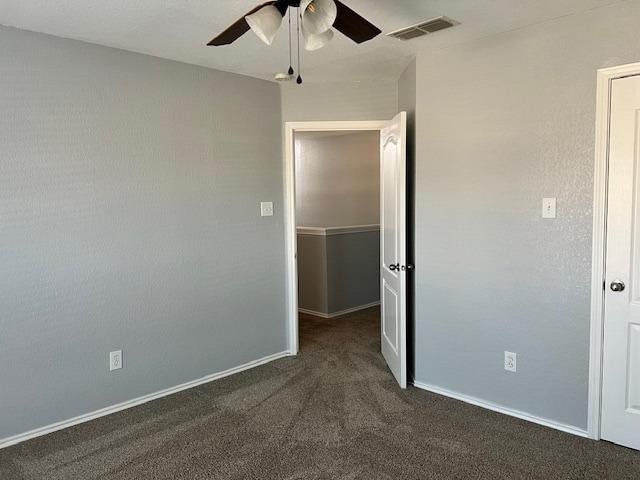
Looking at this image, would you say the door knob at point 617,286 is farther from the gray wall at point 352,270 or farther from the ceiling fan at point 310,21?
the gray wall at point 352,270

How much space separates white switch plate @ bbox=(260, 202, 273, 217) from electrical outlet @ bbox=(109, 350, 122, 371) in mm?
1496

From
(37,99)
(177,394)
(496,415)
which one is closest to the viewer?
(37,99)

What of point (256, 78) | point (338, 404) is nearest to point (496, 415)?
point (338, 404)

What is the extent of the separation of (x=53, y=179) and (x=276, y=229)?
5.72 ft

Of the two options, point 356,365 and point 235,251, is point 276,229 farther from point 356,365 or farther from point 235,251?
point 356,365

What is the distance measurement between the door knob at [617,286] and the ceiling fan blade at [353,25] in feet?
5.91

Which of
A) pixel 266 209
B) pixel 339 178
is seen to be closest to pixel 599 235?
pixel 266 209

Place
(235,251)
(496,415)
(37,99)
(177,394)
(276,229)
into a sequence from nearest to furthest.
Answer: (37,99), (496,415), (177,394), (235,251), (276,229)

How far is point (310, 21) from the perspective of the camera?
178cm

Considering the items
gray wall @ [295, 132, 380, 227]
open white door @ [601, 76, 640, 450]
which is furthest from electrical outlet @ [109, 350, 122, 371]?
gray wall @ [295, 132, 380, 227]

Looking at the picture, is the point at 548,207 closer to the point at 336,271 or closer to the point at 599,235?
the point at 599,235

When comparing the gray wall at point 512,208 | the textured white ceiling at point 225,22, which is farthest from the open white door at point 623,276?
the textured white ceiling at point 225,22

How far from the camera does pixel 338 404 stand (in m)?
3.13

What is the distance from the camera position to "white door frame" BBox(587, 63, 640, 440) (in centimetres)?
248
